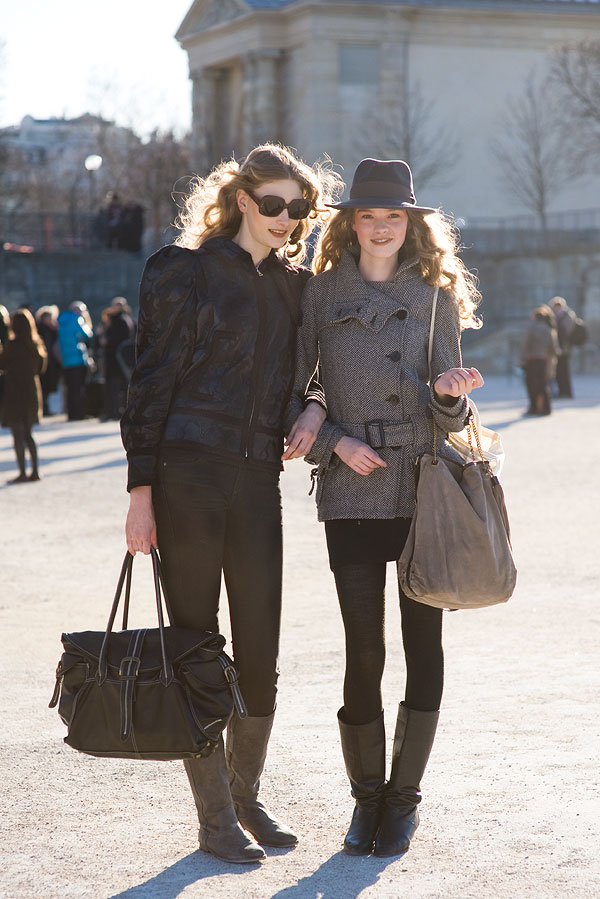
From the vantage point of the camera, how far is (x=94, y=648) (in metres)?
4.33

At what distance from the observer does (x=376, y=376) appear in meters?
4.53

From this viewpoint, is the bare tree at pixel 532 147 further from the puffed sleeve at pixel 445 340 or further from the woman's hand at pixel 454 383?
the woman's hand at pixel 454 383

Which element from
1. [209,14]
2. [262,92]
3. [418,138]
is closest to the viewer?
[418,138]

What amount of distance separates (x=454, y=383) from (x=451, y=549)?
0.48 metres

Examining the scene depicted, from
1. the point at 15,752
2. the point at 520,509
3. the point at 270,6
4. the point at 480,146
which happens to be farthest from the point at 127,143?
the point at 15,752

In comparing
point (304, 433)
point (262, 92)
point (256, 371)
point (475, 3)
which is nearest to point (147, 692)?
point (304, 433)

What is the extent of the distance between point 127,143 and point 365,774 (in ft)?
198

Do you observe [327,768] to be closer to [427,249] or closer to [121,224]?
[427,249]

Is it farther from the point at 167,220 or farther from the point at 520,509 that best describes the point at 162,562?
the point at 167,220

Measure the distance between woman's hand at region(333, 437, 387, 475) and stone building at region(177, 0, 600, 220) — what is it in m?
53.8

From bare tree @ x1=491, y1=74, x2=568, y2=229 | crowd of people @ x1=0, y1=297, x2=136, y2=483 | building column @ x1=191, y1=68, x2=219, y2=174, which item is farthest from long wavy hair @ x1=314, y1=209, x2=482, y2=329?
bare tree @ x1=491, y1=74, x2=568, y2=229

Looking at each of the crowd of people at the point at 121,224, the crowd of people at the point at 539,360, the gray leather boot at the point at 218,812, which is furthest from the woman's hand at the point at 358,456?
the crowd of people at the point at 121,224

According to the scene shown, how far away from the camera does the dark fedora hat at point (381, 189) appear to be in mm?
4562

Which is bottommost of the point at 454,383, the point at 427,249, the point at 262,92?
the point at 454,383
